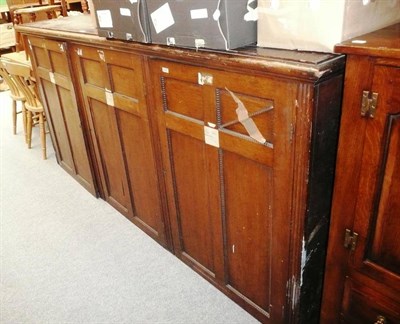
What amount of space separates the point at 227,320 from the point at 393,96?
1.22 metres

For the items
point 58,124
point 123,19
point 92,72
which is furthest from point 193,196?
point 58,124

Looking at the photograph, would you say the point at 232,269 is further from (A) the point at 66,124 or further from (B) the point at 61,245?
(A) the point at 66,124

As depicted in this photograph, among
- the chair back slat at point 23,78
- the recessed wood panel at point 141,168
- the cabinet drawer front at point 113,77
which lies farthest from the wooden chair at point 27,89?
the recessed wood panel at point 141,168

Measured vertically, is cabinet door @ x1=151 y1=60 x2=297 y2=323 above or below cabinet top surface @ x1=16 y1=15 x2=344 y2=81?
below

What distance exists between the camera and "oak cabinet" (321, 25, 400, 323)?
3.09 feet

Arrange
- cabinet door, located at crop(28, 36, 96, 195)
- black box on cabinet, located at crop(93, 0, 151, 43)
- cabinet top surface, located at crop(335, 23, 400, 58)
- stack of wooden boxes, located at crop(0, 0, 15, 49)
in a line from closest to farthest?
1. cabinet top surface, located at crop(335, 23, 400, 58)
2. black box on cabinet, located at crop(93, 0, 151, 43)
3. cabinet door, located at crop(28, 36, 96, 195)
4. stack of wooden boxes, located at crop(0, 0, 15, 49)

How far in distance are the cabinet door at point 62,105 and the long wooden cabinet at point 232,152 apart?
0.20 meters

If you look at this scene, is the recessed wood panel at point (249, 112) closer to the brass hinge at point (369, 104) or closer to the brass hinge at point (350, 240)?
the brass hinge at point (369, 104)

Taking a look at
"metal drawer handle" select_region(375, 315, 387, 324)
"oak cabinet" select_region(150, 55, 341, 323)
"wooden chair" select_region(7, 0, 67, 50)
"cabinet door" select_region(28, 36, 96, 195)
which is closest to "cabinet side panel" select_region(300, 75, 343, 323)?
"oak cabinet" select_region(150, 55, 341, 323)

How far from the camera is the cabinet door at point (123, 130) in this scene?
175 cm

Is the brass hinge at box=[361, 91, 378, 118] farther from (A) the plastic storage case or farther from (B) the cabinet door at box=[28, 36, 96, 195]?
(B) the cabinet door at box=[28, 36, 96, 195]

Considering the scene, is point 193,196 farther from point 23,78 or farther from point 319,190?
point 23,78

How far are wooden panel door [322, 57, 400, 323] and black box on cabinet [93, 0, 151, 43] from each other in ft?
2.70

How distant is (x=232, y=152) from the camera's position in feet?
4.37
